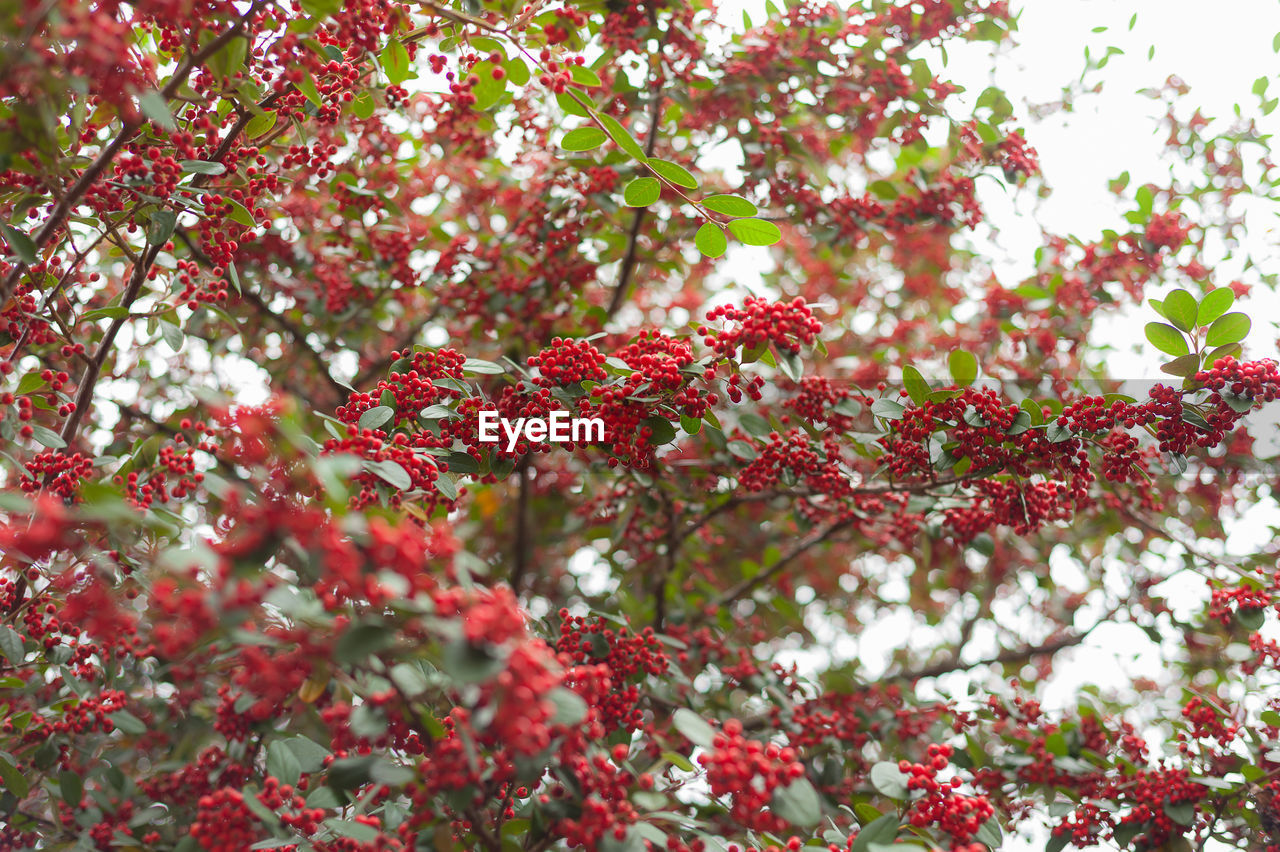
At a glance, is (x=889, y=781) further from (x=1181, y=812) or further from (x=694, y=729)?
(x=1181, y=812)

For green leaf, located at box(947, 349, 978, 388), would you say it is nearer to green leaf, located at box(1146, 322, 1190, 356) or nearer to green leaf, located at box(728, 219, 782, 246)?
green leaf, located at box(1146, 322, 1190, 356)

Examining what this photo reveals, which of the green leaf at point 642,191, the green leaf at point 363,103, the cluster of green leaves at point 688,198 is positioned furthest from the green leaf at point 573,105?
the green leaf at point 363,103

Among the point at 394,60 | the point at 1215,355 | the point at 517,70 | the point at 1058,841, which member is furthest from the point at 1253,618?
the point at 394,60

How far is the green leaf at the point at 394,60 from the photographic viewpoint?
2.32 m

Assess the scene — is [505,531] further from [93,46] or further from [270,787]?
[93,46]

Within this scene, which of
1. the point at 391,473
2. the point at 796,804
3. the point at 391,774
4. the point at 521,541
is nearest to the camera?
the point at 391,774

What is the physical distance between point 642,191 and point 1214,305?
1641mm

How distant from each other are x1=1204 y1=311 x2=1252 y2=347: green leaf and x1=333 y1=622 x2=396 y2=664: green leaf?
227 cm

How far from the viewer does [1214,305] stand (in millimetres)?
2205

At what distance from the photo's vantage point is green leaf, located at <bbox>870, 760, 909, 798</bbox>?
218 centimetres

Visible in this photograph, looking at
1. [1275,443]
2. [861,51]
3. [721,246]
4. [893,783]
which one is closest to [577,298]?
[861,51]

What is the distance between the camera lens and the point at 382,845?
5.15ft

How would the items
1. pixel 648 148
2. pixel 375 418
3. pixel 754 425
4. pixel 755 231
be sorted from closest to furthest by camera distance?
pixel 375 418
pixel 755 231
pixel 754 425
pixel 648 148

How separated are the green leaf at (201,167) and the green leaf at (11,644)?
132 centimetres
